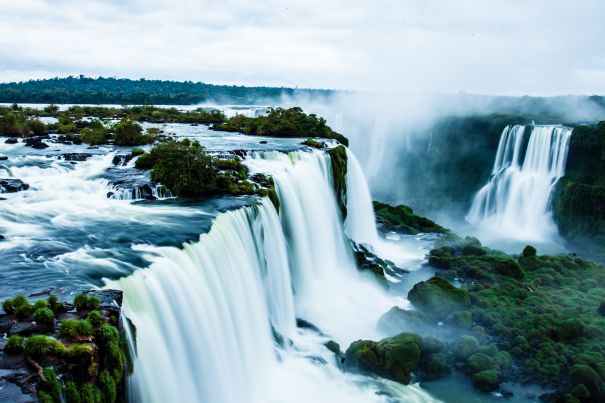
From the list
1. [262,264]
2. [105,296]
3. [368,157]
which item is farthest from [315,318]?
[368,157]

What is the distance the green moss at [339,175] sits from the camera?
3428 centimetres

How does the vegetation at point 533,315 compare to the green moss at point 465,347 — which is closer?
the vegetation at point 533,315

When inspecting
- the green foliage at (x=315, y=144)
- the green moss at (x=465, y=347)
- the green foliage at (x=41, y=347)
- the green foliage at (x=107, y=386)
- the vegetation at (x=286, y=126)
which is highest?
the vegetation at (x=286, y=126)

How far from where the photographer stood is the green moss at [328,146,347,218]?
112 feet

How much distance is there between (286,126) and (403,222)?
45.3ft

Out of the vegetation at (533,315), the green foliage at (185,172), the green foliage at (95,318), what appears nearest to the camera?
the green foliage at (95,318)

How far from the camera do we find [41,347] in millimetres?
8992

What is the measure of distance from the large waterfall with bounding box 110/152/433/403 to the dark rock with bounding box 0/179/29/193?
9.64 meters

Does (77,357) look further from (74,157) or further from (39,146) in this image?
(39,146)

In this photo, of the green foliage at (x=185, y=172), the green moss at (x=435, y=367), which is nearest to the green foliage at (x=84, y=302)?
the green foliage at (x=185, y=172)

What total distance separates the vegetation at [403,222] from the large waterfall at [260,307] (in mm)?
12565

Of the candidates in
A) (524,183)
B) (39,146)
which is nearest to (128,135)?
(39,146)

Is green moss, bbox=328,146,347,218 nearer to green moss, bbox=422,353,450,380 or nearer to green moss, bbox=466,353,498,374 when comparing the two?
green moss, bbox=422,353,450,380

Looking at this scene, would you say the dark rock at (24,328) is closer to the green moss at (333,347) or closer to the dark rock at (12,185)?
the green moss at (333,347)
